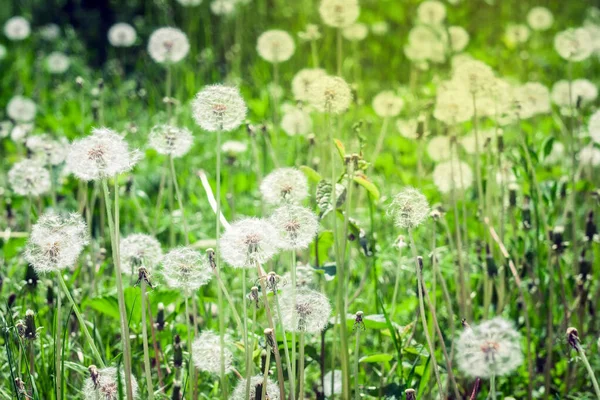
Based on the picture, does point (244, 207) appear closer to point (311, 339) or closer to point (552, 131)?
point (311, 339)

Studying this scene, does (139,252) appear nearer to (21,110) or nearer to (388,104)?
(388,104)

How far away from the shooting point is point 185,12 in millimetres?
5582

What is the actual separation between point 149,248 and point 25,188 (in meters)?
0.58

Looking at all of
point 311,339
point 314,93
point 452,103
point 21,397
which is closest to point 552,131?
point 452,103

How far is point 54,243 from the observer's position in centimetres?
143

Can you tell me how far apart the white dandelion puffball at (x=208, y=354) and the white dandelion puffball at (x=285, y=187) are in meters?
0.33

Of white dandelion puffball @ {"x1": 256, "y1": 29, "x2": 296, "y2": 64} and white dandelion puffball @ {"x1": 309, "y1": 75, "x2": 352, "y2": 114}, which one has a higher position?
white dandelion puffball @ {"x1": 256, "y1": 29, "x2": 296, "y2": 64}

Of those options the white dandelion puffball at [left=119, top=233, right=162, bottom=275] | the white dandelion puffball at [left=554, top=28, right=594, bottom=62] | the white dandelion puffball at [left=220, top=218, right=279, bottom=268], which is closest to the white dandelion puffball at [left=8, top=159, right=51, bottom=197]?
the white dandelion puffball at [left=119, top=233, right=162, bottom=275]

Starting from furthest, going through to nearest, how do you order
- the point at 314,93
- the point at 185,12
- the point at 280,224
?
the point at 185,12 → the point at 314,93 → the point at 280,224

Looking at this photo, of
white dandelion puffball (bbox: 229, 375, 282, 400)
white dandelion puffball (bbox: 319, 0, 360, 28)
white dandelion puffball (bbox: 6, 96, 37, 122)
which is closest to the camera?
white dandelion puffball (bbox: 229, 375, 282, 400)

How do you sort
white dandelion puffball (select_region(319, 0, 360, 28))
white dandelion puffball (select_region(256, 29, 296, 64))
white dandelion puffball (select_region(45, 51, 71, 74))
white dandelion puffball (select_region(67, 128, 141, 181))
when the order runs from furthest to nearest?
1. white dandelion puffball (select_region(45, 51, 71, 74))
2. white dandelion puffball (select_region(256, 29, 296, 64))
3. white dandelion puffball (select_region(319, 0, 360, 28))
4. white dandelion puffball (select_region(67, 128, 141, 181))

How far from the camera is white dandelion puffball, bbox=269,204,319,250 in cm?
144

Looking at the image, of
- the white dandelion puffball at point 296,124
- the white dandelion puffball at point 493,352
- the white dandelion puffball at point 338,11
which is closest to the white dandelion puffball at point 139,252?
the white dandelion puffball at point 493,352

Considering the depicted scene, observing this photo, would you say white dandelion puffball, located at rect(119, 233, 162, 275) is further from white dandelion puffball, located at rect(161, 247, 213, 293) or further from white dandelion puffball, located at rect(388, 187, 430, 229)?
white dandelion puffball, located at rect(388, 187, 430, 229)
